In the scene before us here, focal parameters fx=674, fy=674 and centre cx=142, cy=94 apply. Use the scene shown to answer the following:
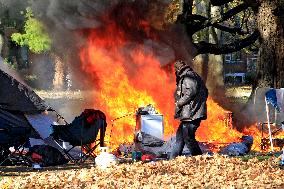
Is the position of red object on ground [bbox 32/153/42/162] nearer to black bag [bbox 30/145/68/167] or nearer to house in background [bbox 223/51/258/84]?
black bag [bbox 30/145/68/167]

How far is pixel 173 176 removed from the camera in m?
10.1

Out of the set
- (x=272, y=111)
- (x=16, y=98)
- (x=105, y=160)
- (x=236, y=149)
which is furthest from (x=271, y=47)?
(x=105, y=160)

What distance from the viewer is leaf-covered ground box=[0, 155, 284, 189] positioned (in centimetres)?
947

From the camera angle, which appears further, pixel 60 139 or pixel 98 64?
pixel 98 64

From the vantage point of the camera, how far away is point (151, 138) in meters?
15.5

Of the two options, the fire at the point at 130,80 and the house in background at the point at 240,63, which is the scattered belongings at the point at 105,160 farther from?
the house in background at the point at 240,63

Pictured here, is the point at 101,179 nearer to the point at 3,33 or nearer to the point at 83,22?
the point at 83,22

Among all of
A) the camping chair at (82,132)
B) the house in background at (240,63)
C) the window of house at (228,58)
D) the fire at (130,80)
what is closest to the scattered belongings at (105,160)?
the camping chair at (82,132)

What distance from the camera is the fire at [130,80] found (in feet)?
62.6

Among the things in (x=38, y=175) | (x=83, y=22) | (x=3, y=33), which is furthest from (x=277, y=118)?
(x=3, y=33)

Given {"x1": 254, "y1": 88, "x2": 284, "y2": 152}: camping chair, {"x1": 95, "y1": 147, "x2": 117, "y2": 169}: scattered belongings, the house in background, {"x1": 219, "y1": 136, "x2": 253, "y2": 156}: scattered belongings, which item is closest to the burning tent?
{"x1": 95, "y1": 147, "x2": 117, "y2": 169}: scattered belongings

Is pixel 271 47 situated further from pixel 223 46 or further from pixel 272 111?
pixel 272 111

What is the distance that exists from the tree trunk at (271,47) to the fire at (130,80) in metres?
1.71

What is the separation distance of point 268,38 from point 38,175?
12.1 m
